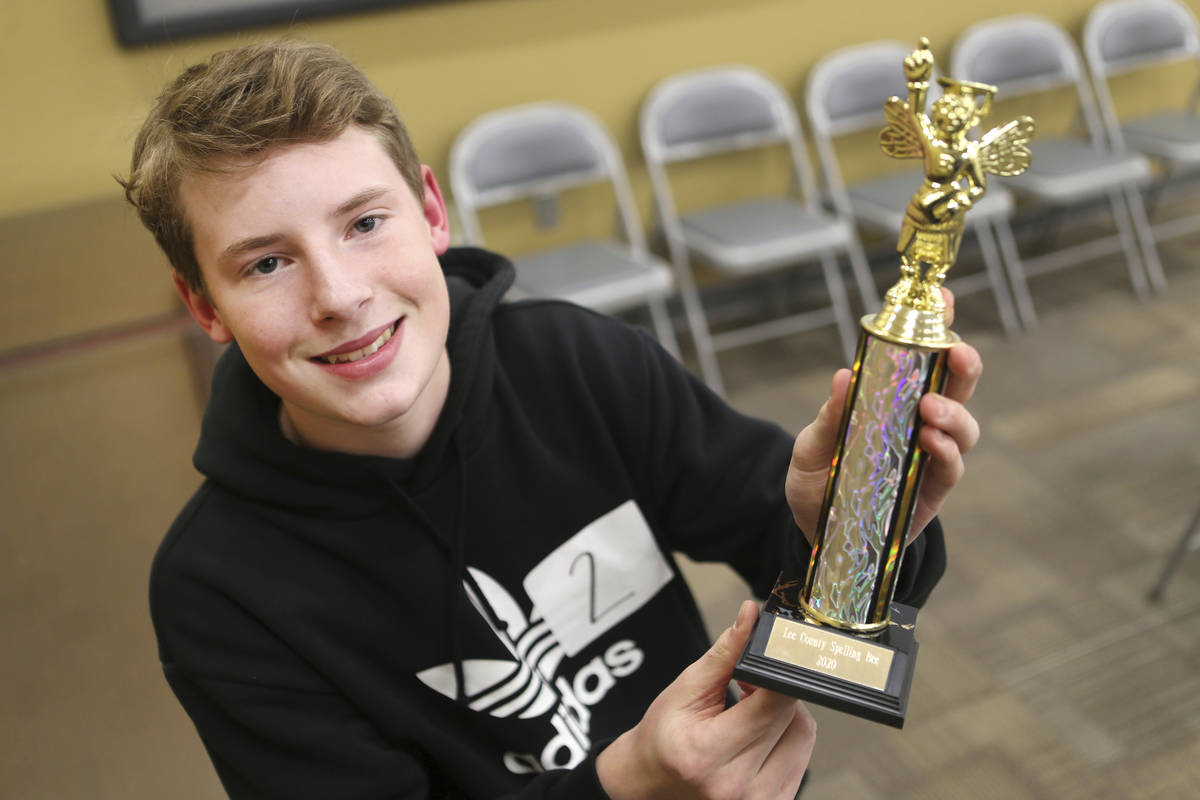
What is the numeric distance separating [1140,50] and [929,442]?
398 cm

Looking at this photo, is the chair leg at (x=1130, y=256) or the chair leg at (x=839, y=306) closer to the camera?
the chair leg at (x=839, y=306)

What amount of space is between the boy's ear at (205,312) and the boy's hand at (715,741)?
1.90 feet

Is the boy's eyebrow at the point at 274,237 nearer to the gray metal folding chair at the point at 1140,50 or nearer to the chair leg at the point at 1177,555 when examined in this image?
the chair leg at the point at 1177,555

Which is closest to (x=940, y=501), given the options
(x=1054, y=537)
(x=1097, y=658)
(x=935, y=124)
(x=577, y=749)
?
(x=935, y=124)

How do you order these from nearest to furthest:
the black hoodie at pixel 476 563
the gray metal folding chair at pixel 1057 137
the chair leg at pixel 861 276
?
the black hoodie at pixel 476 563 → the chair leg at pixel 861 276 → the gray metal folding chair at pixel 1057 137

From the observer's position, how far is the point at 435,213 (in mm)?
1124

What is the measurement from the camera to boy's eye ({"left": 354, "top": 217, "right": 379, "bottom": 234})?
929 millimetres

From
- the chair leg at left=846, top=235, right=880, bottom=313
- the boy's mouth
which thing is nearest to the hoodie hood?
the boy's mouth

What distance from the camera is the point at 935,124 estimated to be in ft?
2.41

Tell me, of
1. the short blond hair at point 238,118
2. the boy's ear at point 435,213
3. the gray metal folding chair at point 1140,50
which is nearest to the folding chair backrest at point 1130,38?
the gray metal folding chair at point 1140,50

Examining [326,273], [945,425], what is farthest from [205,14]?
[945,425]

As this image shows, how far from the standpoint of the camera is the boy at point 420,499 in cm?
87

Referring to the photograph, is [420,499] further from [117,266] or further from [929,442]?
[117,266]

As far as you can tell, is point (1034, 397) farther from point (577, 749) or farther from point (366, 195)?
point (366, 195)
